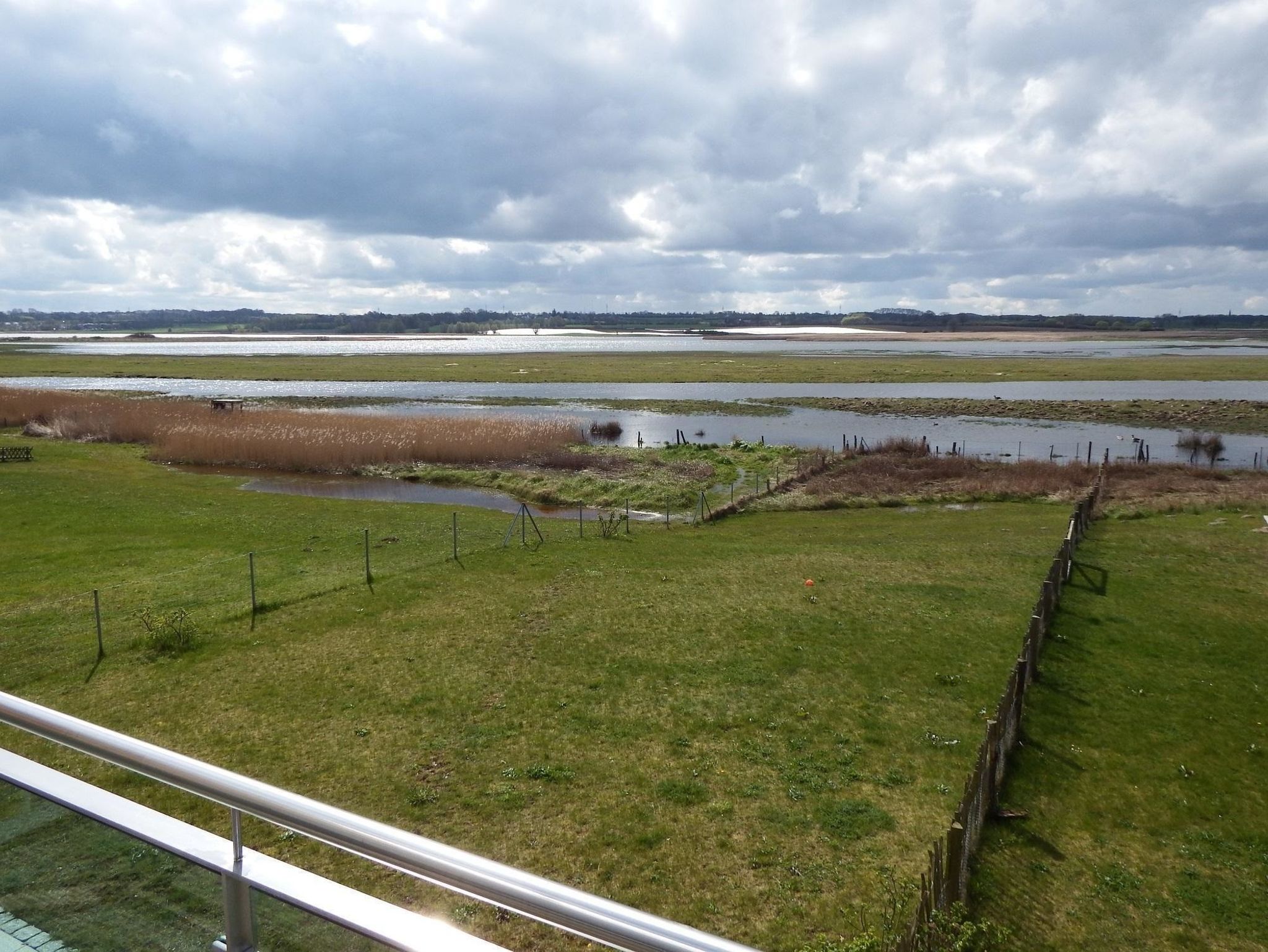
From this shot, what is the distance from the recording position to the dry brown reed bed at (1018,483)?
3690 cm

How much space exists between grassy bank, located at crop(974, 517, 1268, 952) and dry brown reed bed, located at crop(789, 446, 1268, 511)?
1727cm

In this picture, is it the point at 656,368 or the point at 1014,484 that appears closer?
the point at 1014,484

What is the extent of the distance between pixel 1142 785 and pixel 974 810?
3.88m

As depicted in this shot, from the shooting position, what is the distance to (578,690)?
15.3 meters

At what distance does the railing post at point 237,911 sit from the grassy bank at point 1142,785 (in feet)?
28.5

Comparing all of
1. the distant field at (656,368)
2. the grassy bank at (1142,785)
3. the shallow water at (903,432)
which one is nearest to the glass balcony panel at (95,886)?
the grassy bank at (1142,785)

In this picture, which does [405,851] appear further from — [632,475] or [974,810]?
[632,475]

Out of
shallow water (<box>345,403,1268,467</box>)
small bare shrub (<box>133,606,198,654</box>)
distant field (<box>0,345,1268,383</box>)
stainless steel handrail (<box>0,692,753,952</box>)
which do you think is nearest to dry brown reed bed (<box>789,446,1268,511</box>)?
shallow water (<box>345,403,1268,467</box>)

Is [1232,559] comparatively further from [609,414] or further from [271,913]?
[609,414]

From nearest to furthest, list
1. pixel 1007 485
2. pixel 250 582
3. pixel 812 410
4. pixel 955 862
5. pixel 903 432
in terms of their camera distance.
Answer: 1. pixel 955 862
2. pixel 250 582
3. pixel 1007 485
4. pixel 903 432
5. pixel 812 410

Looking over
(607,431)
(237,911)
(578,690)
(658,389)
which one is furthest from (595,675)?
(658,389)

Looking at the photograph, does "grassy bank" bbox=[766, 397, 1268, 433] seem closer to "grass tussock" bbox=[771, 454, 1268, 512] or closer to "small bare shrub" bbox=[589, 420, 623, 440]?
"small bare shrub" bbox=[589, 420, 623, 440]

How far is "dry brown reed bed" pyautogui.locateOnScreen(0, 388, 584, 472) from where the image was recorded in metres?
50.2

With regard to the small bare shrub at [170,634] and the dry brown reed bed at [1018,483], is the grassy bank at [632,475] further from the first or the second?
the small bare shrub at [170,634]
